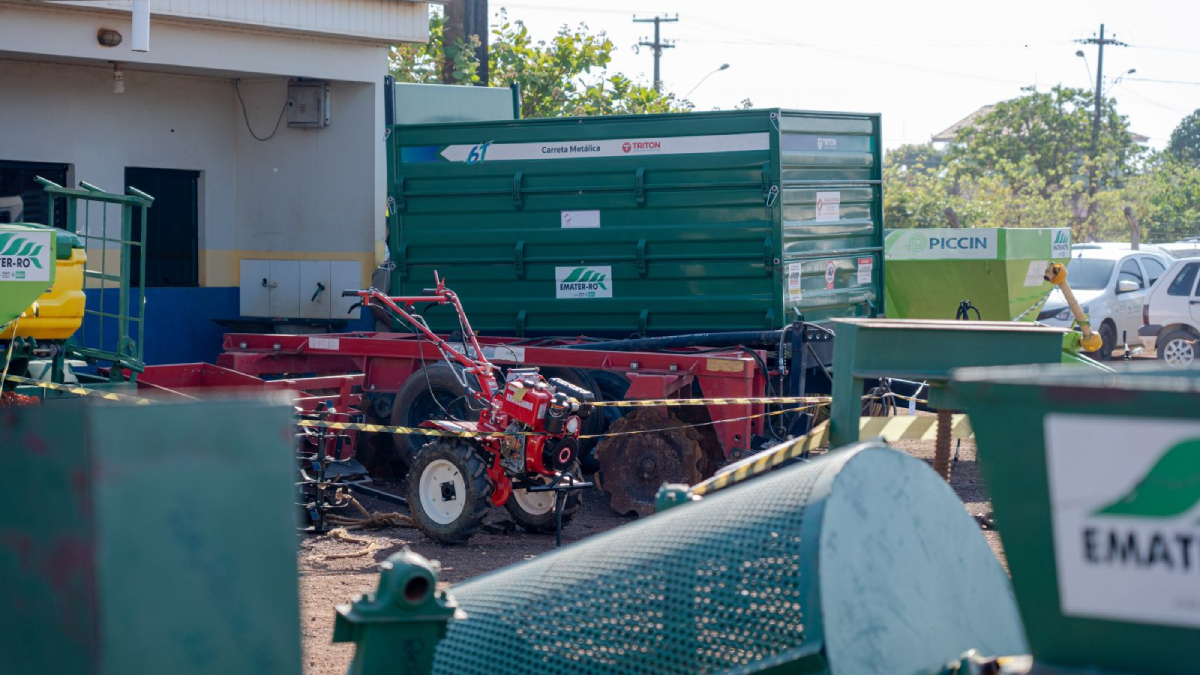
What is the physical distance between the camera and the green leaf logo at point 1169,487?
6.65 feet

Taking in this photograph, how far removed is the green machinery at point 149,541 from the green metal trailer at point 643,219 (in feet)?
A: 26.5

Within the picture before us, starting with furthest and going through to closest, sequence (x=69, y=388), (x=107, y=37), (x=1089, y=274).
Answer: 1. (x=1089, y=274)
2. (x=107, y=37)
3. (x=69, y=388)

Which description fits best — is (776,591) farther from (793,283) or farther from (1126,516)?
(793,283)

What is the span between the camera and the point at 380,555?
307 inches

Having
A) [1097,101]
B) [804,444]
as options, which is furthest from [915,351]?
[1097,101]

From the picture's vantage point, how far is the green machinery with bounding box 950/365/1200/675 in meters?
2.04

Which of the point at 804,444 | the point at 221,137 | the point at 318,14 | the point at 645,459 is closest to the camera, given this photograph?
the point at 804,444

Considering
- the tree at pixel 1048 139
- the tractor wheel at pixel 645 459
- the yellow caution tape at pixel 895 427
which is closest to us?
the yellow caution tape at pixel 895 427

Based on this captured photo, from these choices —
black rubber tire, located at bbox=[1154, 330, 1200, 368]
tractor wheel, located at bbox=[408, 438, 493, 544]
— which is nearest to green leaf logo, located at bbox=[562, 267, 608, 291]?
tractor wheel, located at bbox=[408, 438, 493, 544]

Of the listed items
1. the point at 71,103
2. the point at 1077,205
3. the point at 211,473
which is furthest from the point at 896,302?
the point at 1077,205

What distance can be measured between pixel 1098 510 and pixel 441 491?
6.27m

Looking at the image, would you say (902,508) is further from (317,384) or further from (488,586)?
(317,384)

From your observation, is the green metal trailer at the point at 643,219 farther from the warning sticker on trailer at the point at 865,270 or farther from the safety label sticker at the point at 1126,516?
the safety label sticker at the point at 1126,516

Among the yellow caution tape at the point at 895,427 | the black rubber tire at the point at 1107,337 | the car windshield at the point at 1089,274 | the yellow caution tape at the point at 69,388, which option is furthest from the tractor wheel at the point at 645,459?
the car windshield at the point at 1089,274
